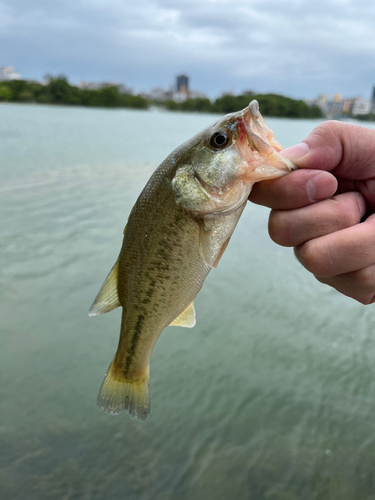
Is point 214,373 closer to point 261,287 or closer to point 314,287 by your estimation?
point 261,287

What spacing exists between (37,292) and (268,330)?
12.8ft

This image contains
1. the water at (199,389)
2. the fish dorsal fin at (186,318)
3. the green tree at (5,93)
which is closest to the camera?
the fish dorsal fin at (186,318)

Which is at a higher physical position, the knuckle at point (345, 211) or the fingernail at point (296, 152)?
the fingernail at point (296, 152)

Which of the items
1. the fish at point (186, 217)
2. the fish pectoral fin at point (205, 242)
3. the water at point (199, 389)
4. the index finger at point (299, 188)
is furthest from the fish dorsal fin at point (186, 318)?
the water at point (199, 389)

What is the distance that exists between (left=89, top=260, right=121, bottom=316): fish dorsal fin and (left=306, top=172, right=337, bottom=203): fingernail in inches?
48.0

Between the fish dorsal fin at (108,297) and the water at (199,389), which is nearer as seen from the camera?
the fish dorsal fin at (108,297)

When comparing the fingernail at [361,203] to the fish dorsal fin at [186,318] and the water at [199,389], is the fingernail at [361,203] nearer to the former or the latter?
the fish dorsal fin at [186,318]

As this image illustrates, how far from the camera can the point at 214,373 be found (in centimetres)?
492

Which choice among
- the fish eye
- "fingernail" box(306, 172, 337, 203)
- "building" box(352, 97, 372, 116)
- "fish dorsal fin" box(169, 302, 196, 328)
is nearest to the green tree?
"building" box(352, 97, 372, 116)

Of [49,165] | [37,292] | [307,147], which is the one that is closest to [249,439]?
[307,147]

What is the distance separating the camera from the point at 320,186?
1.82 meters

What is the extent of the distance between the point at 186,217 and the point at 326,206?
0.72 m

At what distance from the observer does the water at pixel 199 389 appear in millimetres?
3463

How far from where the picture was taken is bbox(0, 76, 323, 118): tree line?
194 ft
